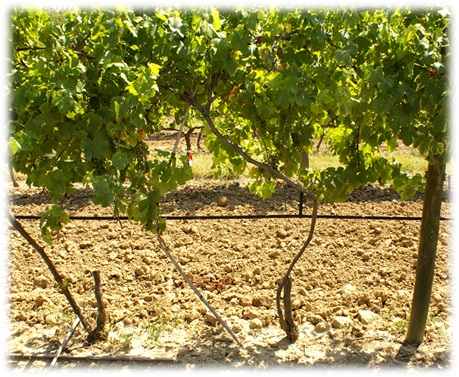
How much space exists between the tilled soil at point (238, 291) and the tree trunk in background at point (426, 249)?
0.56ft

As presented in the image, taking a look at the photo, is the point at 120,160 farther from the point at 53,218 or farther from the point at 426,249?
the point at 426,249

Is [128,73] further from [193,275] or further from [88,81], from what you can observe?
[193,275]

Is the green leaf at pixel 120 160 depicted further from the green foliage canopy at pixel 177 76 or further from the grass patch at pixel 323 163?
the grass patch at pixel 323 163

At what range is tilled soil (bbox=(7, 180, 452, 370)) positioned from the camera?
3867 mm

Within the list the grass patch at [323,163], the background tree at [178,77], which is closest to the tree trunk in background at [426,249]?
the background tree at [178,77]

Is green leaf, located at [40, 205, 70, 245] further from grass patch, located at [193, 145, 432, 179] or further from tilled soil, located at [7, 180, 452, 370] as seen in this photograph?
grass patch, located at [193, 145, 432, 179]

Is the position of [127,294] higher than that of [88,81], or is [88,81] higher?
[88,81]

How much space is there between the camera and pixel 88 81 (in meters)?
2.99

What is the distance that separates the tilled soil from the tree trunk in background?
169 millimetres

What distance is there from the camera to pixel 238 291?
4.55 m

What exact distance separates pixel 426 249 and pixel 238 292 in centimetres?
156

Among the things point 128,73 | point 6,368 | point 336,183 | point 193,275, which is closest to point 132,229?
point 193,275

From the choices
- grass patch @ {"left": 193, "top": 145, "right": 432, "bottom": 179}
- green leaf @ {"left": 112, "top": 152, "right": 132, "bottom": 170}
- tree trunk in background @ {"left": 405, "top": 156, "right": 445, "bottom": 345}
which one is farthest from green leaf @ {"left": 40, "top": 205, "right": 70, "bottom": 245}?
grass patch @ {"left": 193, "top": 145, "right": 432, "bottom": 179}

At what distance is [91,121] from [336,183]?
1.65m
